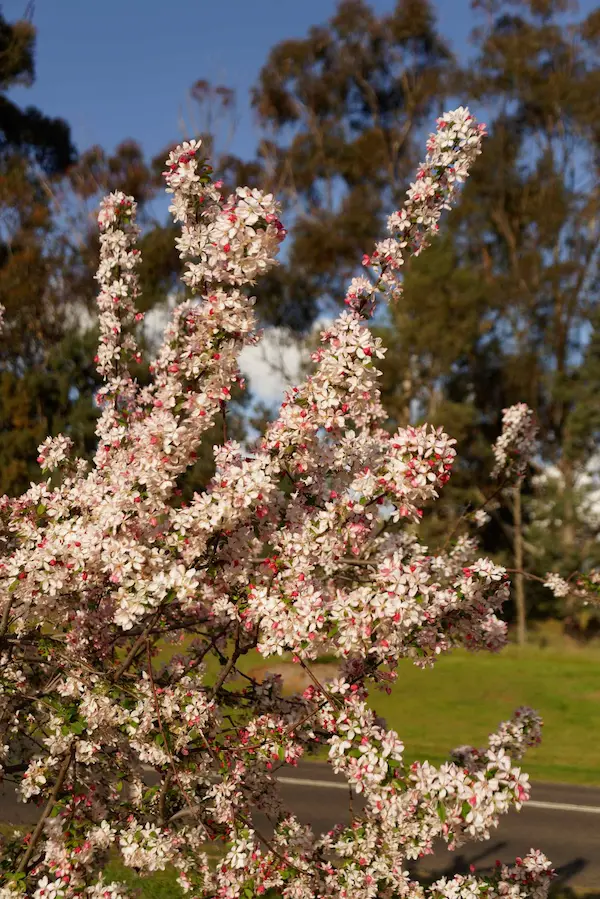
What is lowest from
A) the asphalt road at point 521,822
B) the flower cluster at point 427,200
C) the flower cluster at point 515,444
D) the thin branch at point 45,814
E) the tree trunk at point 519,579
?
the thin branch at point 45,814

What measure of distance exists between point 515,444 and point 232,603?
3.29 m

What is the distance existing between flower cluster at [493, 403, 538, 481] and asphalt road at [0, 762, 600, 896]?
3.40 meters

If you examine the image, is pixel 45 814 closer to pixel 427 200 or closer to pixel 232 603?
pixel 232 603

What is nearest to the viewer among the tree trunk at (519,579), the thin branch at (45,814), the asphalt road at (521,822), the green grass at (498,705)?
the thin branch at (45,814)

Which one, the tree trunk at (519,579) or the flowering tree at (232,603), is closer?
the flowering tree at (232,603)

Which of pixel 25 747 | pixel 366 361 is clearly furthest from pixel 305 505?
pixel 25 747

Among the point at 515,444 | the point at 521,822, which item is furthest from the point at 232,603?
the point at 521,822

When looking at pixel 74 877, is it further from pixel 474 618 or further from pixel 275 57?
pixel 275 57

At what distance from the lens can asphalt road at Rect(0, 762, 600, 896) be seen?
7.60 meters

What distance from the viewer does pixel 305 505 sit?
4008 mm

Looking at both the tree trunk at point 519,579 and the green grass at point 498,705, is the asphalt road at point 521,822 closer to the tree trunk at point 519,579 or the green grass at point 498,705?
the green grass at point 498,705

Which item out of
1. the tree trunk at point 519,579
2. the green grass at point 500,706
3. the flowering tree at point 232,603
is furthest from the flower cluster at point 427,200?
the tree trunk at point 519,579

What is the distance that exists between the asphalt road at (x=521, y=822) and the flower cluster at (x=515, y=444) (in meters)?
3.40

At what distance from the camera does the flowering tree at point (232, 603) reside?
331 cm
